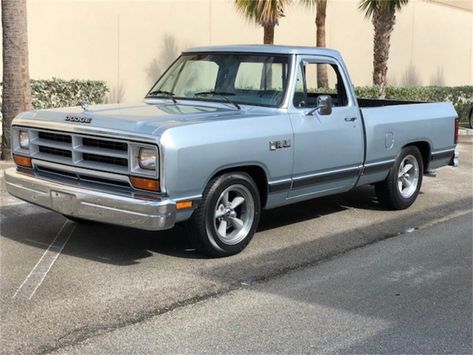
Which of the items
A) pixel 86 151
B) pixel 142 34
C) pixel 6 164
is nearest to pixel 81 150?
pixel 86 151

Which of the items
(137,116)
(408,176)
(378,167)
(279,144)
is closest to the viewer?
(137,116)

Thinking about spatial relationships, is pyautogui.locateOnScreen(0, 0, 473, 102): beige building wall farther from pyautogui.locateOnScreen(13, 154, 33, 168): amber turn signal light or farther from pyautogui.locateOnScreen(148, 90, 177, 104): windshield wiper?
pyautogui.locateOnScreen(13, 154, 33, 168): amber turn signal light

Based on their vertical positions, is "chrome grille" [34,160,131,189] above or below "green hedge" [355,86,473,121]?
below

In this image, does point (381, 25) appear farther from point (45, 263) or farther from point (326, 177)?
point (45, 263)

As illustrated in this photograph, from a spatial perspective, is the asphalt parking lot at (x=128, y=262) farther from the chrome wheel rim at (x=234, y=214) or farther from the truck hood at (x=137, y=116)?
the truck hood at (x=137, y=116)

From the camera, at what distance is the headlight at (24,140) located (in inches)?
240

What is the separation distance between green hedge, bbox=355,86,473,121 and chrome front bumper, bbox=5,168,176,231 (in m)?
12.9

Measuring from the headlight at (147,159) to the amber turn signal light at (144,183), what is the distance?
106 mm

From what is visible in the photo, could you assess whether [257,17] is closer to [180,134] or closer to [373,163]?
[373,163]

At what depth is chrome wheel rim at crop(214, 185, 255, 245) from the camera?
5.80 metres

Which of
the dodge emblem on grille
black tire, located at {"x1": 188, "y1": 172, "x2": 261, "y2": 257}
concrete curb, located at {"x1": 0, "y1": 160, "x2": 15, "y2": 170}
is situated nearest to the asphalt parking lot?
black tire, located at {"x1": 188, "y1": 172, "x2": 261, "y2": 257}

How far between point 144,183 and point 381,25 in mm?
13269

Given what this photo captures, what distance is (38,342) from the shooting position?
159 inches

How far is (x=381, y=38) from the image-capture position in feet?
56.0
